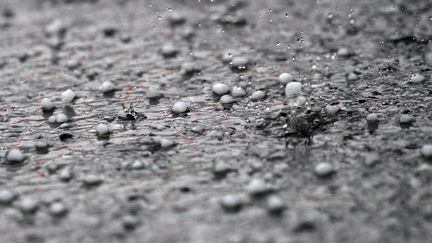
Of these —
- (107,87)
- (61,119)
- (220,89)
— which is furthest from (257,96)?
(61,119)

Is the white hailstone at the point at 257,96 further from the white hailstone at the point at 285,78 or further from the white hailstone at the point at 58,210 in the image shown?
the white hailstone at the point at 58,210

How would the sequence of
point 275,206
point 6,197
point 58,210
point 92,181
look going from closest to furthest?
point 275,206 < point 58,210 < point 6,197 < point 92,181

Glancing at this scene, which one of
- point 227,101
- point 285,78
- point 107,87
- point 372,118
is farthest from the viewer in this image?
point 107,87

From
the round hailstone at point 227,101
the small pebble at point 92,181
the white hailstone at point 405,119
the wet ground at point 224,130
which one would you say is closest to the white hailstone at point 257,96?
the wet ground at point 224,130

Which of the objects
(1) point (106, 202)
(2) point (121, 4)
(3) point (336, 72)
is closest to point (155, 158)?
(1) point (106, 202)

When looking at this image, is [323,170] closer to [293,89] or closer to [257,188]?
[257,188]

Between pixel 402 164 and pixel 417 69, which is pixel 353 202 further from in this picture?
pixel 417 69
